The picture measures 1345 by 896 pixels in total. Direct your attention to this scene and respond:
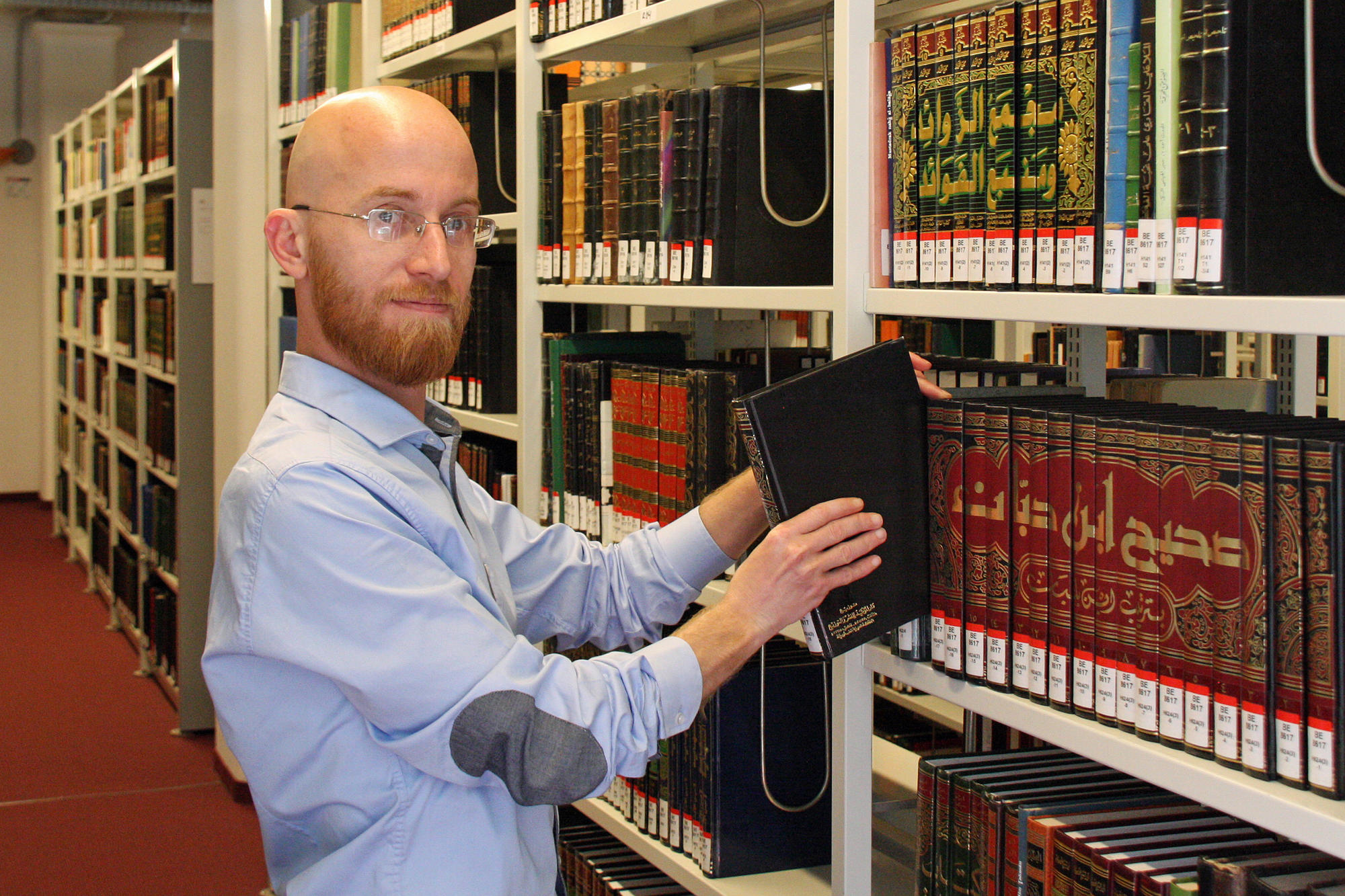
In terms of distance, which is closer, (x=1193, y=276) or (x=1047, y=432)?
(x=1193, y=276)

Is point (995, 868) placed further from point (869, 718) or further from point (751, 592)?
point (751, 592)

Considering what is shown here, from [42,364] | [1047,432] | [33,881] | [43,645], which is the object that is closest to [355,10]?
[33,881]

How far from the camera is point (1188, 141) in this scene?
1.12m

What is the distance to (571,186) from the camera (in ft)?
7.28

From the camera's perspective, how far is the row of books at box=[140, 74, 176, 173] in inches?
193

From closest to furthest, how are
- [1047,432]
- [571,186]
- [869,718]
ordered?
1. [1047,432]
2. [869,718]
3. [571,186]

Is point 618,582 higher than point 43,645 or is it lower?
higher

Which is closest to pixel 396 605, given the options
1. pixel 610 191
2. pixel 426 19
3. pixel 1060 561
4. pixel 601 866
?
pixel 1060 561

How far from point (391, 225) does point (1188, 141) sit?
34.5 inches

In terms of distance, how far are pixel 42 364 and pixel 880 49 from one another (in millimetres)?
10122

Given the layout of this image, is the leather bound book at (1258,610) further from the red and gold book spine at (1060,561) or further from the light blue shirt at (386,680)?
the light blue shirt at (386,680)

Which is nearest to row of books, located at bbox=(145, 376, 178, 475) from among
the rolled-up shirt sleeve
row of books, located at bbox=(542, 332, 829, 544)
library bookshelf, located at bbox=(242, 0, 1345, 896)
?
library bookshelf, located at bbox=(242, 0, 1345, 896)

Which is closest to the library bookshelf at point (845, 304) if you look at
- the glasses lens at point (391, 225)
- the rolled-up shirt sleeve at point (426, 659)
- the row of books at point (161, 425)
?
the rolled-up shirt sleeve at point (426, 659)

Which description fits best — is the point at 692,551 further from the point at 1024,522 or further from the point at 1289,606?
the point at 1289,606
